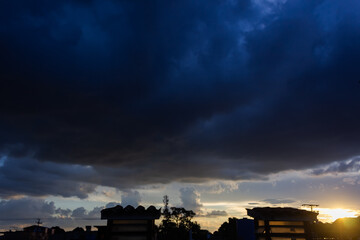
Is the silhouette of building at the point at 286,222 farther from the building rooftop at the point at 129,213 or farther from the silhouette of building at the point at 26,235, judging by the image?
the silhouette of building at the point at 26,235

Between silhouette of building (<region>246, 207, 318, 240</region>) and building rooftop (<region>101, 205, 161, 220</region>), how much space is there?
16.1 m

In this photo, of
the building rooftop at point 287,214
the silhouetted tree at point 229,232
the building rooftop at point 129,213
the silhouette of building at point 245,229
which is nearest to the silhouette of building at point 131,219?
the building rooftop at point 129,213

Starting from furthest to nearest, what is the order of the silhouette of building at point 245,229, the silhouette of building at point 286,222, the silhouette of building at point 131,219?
the silhouette of building at point 245,229 → the silhouette of building at point 286,222 → the silhouette of building at point 131,219

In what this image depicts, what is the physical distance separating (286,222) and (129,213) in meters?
22.4

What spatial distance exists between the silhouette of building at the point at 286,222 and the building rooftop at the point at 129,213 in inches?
632

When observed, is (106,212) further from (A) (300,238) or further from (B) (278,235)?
(A) (300,238)

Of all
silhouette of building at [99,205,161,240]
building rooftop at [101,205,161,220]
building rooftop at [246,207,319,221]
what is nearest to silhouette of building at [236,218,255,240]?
building rooftop at [246,207,319,221]

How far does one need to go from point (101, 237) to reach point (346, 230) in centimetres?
3576

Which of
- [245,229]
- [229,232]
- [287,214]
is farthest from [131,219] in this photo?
[229,232]

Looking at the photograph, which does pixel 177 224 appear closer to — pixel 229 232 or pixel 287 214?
pixel 229 232

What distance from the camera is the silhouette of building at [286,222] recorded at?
129ft

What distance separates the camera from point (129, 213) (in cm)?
3512

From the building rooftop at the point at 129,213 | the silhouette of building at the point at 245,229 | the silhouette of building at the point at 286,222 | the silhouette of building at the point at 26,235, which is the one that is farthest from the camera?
the silhouette of building at the point at 26,235

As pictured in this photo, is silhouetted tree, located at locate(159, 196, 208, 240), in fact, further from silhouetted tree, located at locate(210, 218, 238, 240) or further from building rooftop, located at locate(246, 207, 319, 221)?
building rooftop, located at locate(246, 207, 319, 221)
